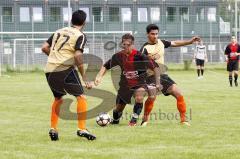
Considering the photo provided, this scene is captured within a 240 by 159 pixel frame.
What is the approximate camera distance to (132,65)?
37.7 feet

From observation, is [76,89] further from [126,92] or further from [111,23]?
[111,23]

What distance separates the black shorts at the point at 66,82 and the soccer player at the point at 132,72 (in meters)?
1.73

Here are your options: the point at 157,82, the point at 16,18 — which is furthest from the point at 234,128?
the point at 16,18

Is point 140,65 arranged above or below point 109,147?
above

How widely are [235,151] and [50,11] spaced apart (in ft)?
134

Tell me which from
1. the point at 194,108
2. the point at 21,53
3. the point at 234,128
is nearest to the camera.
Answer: the point at 234,128

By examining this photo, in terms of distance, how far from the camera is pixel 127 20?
48.7 m

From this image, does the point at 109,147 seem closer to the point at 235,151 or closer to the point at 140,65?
the point at 235,151

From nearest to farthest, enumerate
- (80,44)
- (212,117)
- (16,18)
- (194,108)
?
(80,44)
(212,117)
(194,108)
(16,18)

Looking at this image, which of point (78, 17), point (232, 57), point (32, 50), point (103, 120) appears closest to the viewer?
point (78, 17)

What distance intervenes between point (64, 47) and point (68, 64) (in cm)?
27

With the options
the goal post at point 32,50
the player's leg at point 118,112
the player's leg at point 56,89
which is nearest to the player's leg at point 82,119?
the player's leg at point 56,89

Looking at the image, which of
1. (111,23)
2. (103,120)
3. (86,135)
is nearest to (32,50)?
(111,23)

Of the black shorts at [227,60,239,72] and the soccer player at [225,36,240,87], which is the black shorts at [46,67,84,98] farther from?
the black shorts at [227,60,239,72]
